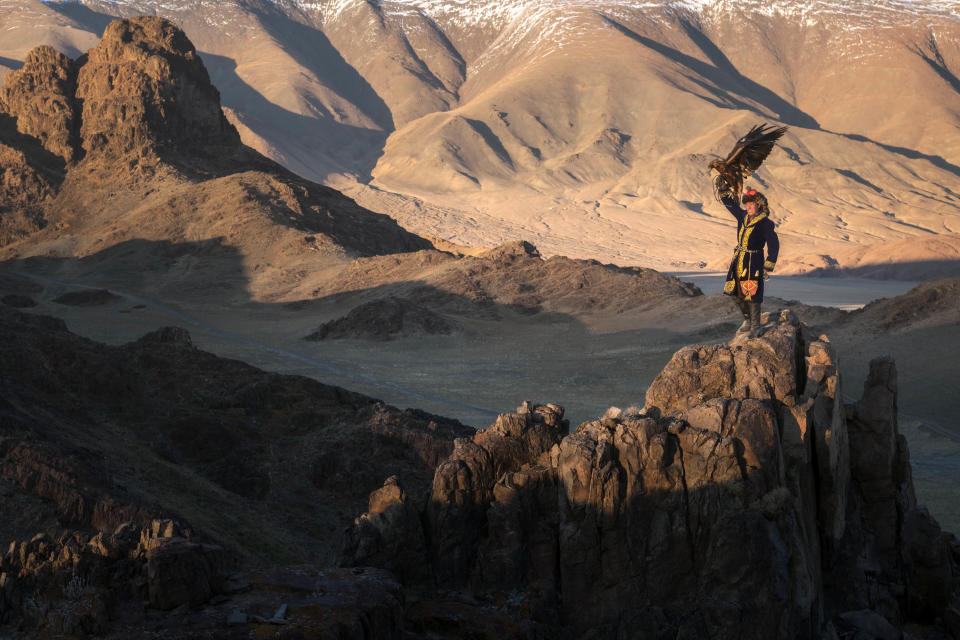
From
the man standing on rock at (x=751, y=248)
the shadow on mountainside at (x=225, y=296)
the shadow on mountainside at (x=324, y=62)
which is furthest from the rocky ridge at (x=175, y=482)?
the shadow on mountainside at (x=324, y=62)

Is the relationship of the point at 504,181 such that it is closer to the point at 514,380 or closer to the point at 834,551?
the point at 514,380

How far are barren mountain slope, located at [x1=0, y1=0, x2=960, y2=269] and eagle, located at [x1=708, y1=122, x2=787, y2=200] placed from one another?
170ft

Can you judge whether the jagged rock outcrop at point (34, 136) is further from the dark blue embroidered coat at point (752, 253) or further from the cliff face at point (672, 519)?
the cliff face at point (672, 519)

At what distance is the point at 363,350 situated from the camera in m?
31.0

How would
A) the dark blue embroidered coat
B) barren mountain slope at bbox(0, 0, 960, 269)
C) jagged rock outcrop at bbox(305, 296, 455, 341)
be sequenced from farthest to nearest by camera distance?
barren mountain slope at bbox(0, 0, 960, 269) → jagged rock outcrop at bbox(305, 296, 455, 341) → the dark blue embroidered coat

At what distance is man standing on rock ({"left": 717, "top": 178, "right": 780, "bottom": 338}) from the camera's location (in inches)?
362

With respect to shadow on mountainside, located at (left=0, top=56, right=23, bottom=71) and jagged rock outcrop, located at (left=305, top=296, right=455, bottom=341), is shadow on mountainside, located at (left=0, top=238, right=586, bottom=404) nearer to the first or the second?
jagged rock outcrop, located at (left=305, top=296, right=455, bottom=341)

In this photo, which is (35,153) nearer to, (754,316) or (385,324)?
(385,324)

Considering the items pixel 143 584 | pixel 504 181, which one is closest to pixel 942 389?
pixel 143 584

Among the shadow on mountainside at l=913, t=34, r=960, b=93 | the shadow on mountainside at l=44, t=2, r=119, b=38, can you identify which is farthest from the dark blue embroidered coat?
the shadow on mountainside at l=44, t=2, r=119, b=38

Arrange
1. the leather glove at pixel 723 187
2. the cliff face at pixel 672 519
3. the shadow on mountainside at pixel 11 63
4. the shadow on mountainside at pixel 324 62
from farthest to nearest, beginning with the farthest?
the shadow on mountainside at pixel 324 62, the shadow on mountainside at pixel 11 63, the leather glove at pixel 723 187, the cliff face at pixel 672 519

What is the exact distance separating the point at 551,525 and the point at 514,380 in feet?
60.5

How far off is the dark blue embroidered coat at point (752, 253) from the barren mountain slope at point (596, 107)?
51.5 metres

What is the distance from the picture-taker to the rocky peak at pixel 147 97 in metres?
54.2
